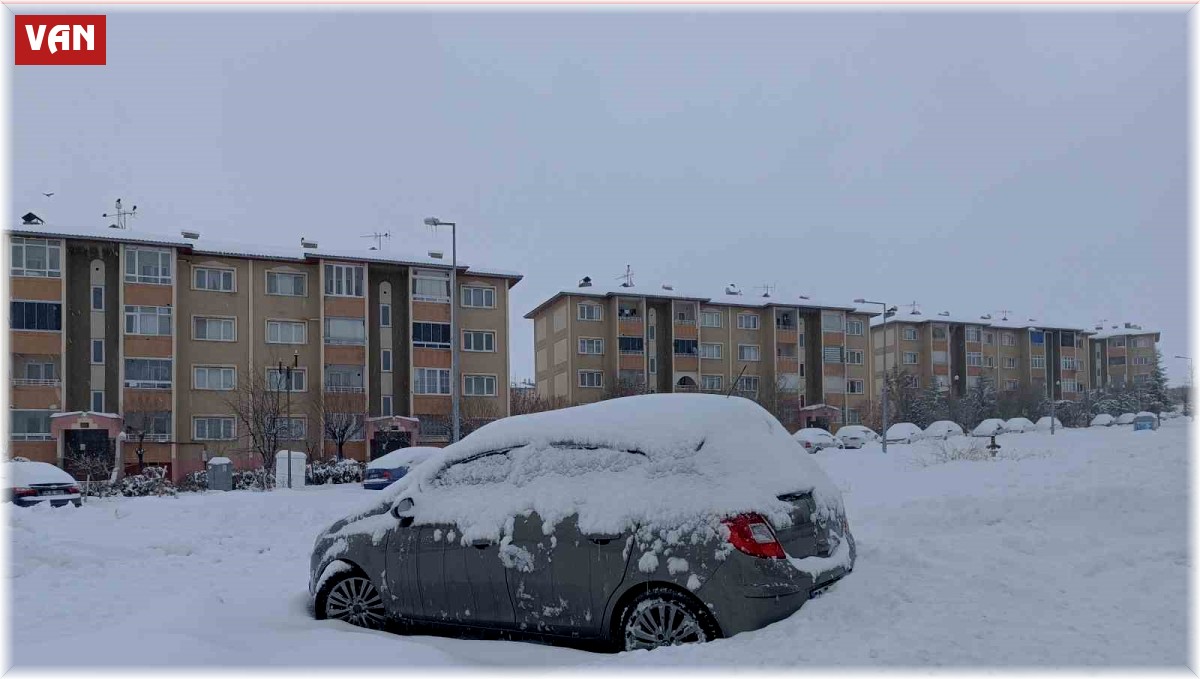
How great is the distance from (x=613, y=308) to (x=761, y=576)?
60225mm

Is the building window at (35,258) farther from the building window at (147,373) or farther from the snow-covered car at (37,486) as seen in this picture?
the snow-covered car at (37,486)

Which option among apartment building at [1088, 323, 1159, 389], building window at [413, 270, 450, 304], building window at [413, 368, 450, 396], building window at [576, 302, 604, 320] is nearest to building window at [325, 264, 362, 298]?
building window at [413, 270, 450, 304]

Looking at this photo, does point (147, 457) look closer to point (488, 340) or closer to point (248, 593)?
point (488, 340)

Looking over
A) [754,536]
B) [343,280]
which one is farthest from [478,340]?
[754,536]

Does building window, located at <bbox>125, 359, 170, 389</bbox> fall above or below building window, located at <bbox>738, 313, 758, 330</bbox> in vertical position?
below

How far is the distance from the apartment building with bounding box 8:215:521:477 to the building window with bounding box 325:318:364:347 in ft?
0.25

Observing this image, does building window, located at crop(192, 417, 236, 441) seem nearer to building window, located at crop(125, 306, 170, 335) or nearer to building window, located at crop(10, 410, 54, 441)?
building window, located at crop(125, 306, 170, 335)

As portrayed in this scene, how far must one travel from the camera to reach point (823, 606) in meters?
5.38

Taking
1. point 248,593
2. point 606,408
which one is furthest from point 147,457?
point 606,408

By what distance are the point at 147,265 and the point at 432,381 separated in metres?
15.4

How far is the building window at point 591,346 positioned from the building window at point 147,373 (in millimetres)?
28226

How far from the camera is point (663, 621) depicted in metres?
5.50

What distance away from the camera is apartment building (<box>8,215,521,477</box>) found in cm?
4334

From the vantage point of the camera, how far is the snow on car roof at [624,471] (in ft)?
18.6
